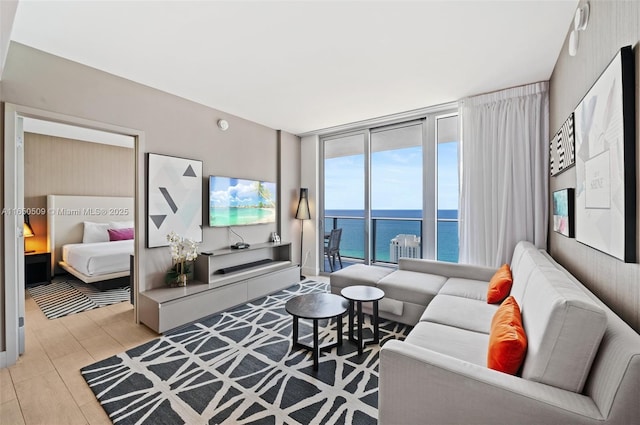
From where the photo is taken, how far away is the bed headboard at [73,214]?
4.85m

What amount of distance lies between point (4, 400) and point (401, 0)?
3649 mm

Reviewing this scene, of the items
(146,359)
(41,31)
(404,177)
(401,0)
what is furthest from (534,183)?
(41,31)

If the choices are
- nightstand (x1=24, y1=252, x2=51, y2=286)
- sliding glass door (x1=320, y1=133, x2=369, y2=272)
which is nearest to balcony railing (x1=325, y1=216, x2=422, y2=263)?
sliding glass door (x1=320, y1=133, x2=369, y2=272)

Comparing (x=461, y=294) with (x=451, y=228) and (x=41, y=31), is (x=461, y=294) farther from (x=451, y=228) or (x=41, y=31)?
(x=41, y=31)

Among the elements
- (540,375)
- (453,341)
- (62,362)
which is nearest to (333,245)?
(453,341)

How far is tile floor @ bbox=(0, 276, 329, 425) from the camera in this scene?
1.72m

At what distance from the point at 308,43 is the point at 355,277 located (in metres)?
2.35

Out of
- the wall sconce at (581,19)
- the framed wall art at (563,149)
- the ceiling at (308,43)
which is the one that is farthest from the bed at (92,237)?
the wall sconce at (581,19)

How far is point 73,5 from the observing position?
1.84 metres

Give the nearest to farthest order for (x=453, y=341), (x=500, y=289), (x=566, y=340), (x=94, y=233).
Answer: (x=566, y=340)
(x=453, y=341)
(x=500, y=289)
(x=94, y=233)

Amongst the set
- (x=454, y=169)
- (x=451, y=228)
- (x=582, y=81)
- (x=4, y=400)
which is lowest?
(x=4, y=400)

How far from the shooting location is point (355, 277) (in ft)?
10.5

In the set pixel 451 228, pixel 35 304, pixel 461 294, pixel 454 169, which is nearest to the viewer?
pixel 461 294

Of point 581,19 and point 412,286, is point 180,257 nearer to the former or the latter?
point 412,286
